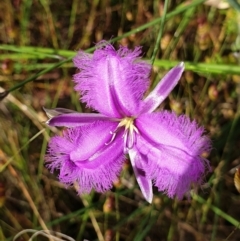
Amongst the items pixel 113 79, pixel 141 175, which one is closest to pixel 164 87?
pixel 113 79

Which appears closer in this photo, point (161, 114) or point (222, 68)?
point (161, 114)

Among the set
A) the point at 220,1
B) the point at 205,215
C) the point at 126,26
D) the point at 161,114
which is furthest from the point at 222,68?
the point at 126,26

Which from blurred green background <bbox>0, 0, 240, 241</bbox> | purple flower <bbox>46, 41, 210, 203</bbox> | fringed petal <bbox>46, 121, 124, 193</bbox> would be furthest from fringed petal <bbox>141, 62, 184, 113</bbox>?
blurred green background <bbox>0, 0, 240, 241</bbox>

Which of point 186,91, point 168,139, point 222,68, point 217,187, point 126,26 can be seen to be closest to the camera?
point 168,139

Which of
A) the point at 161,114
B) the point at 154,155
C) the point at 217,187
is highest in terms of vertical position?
the point at 161,114

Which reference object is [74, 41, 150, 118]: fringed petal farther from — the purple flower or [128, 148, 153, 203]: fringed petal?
[128, 148, 153, 203]: fringed petal

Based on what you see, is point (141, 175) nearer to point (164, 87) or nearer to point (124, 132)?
point (124, 132)

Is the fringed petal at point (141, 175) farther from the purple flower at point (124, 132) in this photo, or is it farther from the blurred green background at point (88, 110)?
the blurred green background at point (88, 110)

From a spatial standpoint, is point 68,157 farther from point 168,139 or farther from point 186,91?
point 186,91
